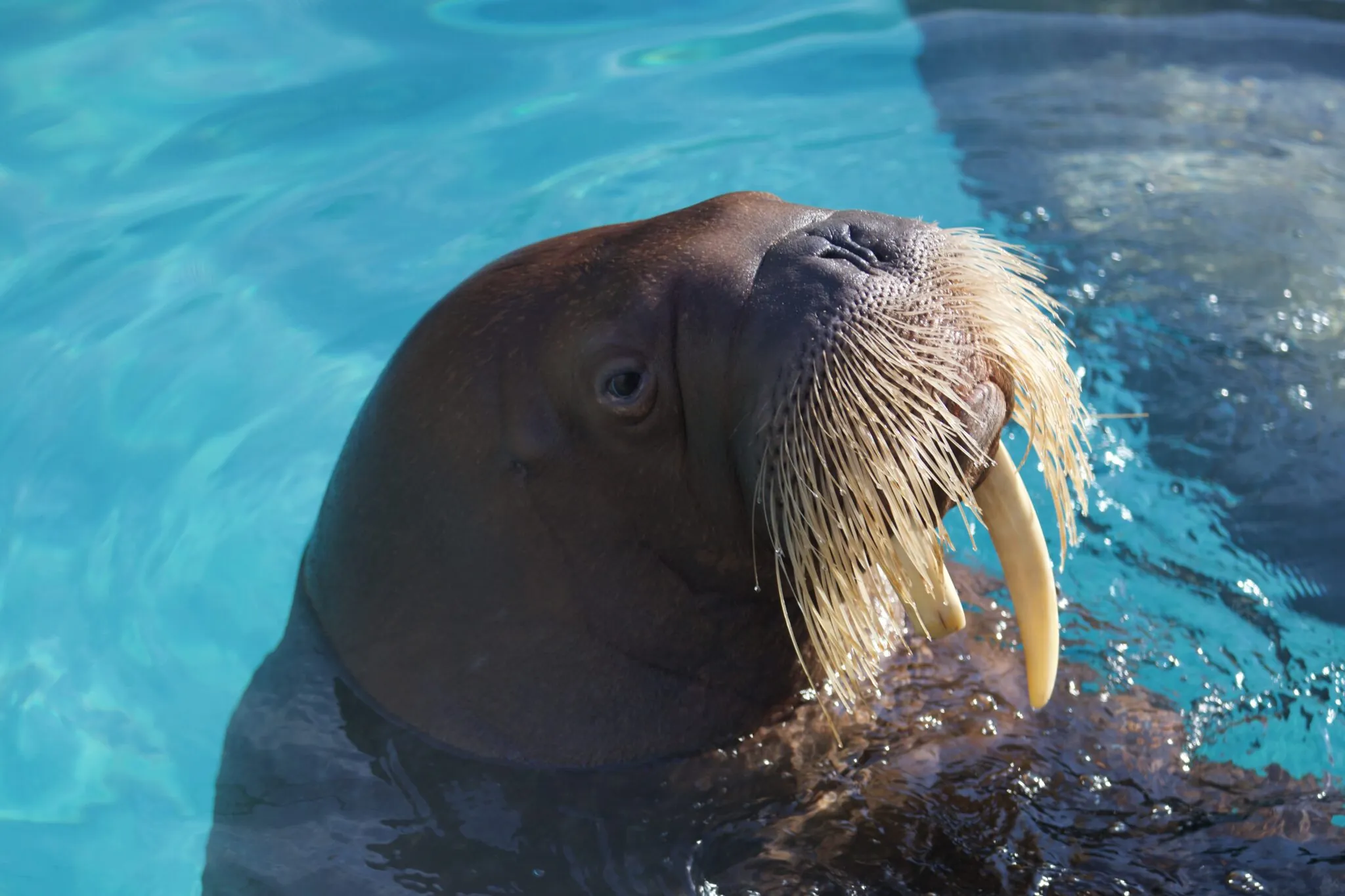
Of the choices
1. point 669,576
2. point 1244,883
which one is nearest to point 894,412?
point 669,576

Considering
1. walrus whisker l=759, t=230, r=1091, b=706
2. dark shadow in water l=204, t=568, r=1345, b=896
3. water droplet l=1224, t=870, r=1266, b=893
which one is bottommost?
water droplet l=1224, t=870, r=1266, b=893

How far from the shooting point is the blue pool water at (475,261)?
15.9 feet

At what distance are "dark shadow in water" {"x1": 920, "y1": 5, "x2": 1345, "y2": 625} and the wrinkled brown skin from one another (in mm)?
2755

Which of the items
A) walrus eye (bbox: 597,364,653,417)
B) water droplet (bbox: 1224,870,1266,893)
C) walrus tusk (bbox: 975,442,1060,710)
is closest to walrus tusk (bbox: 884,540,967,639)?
walrus tusk (bbox: 975,442,1060,710)

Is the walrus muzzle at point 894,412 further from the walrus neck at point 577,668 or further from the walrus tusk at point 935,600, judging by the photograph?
the walrus neck at point 577,668

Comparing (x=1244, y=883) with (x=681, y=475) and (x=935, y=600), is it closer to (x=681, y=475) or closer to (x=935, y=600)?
(x=935, y=600)

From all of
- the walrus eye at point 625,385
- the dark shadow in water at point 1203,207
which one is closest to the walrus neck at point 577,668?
the walrus eye at point 625,385

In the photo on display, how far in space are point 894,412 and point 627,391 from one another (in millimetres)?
610

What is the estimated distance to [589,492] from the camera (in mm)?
3412

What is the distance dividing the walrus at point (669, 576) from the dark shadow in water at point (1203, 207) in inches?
79.8

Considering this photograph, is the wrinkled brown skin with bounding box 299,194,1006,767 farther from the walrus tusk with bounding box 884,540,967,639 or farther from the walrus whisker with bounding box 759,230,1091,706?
the walrus tusk with bounding box 884,540,967,639

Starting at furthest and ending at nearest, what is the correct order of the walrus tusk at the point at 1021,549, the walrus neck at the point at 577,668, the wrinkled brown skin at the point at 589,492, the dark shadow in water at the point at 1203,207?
the dark shadow in water at the point at 1203,207 < the walrus neck at the point at 577,668 < the walrus tusk at the point at 1021,549 < the wrinkled brown skin at the point at 589,492

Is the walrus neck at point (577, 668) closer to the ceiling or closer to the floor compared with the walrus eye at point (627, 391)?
closer to the floor

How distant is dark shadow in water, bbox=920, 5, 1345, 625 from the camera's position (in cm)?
570
